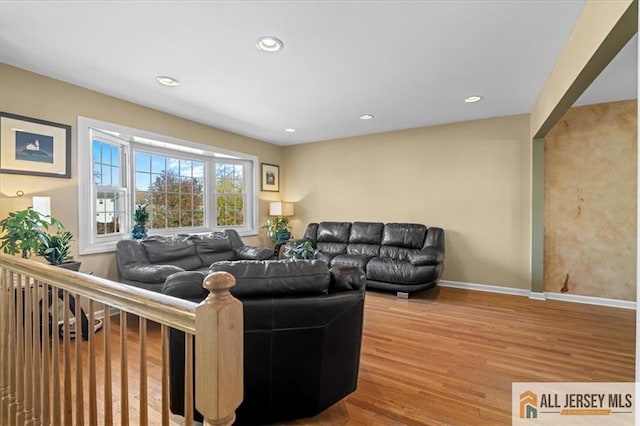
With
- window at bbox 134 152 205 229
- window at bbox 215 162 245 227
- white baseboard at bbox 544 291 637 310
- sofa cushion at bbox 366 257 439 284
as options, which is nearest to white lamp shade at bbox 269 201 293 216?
window at bbox 215 162 245 227

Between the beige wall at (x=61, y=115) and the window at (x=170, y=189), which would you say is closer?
the beige wall at (x=61, y=115)

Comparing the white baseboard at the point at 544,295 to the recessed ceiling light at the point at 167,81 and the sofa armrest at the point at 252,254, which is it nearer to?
the sofa armrest at the point at 252,254

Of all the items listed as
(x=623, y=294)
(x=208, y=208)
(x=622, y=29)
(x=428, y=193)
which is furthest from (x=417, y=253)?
(x=208, y=208)

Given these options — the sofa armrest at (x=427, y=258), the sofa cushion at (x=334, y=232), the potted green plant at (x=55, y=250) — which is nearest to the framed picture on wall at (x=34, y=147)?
the potted green plant at (x=55, y=250)

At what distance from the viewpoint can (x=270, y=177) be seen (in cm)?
601

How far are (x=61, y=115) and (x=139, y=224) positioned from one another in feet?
4.62

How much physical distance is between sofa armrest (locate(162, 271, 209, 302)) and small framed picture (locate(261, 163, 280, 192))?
431 cm

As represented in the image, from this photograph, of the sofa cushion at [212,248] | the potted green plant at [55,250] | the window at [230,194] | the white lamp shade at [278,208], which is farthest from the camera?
the white lamp shade at [278,208]

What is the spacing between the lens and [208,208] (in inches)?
198

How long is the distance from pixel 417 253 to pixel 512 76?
2350mm

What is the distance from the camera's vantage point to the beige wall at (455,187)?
4223 millimetres

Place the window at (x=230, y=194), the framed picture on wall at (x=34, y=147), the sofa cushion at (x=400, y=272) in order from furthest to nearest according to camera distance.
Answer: the window at (x=230, y=194) < the sofa cushion at (x=400, y=272) < the framed picture on wall at (x=34, y=147)

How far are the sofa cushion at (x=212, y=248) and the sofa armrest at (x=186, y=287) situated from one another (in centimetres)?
250

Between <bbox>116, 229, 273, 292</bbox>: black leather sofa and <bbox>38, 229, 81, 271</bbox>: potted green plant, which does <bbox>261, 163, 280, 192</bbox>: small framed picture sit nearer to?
<bbox>116, 229, 273, 292</bbox>: black leather sofa
